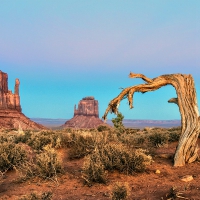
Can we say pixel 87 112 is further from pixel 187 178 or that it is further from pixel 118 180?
pixel 187 178

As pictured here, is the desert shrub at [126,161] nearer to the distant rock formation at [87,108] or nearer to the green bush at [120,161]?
the green bush at [120,161]

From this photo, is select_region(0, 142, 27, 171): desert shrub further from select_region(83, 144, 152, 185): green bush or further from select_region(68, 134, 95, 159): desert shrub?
select_region(83, 144, 152, 185): green bush

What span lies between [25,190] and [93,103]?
495 ft

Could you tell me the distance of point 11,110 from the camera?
97.8 meters

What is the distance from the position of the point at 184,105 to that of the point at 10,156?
713 centimetres

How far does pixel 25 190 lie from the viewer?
7602 millimetres

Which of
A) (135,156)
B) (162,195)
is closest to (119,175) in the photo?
(135,156)

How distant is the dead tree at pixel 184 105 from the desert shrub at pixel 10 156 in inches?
204

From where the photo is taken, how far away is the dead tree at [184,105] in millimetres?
8859

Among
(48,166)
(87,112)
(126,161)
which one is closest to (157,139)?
(126,161)

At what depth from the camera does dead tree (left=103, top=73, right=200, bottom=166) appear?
8.86 metres

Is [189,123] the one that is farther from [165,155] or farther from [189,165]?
[165,155]

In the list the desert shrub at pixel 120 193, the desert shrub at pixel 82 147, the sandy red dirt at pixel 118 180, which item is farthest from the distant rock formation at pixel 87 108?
the desert shrub at pixel 120 193

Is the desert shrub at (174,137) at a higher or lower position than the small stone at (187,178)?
higher
